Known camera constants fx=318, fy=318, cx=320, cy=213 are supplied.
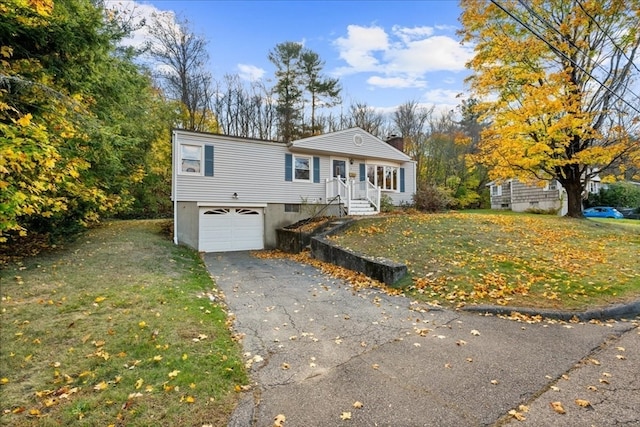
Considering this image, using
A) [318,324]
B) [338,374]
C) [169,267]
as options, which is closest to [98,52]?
[169,267]

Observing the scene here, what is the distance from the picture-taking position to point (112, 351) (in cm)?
387

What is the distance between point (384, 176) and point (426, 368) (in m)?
14.6

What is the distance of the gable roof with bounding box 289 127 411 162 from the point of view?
1492 centimetres

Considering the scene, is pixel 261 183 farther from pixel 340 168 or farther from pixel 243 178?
pixel 340 168

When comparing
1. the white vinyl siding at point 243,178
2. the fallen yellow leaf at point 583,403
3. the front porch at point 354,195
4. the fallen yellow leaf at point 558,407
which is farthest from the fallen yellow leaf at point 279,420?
the front porch at point 354,195

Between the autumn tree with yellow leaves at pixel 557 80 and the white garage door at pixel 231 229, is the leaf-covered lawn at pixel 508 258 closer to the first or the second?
the autumn tree with yellow leaves at pixel 557 80

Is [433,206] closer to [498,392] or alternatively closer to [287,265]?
[287,265]

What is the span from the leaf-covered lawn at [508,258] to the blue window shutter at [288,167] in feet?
14.9

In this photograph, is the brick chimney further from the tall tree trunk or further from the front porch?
the tall tree trunk

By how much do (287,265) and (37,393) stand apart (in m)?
7.40

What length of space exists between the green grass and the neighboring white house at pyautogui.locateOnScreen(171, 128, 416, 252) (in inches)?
234

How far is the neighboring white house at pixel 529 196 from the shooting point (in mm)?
24127

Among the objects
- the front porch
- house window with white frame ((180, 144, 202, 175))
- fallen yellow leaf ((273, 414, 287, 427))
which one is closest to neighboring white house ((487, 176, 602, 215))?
the front porch

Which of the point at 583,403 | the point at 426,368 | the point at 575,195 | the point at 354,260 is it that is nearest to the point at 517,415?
the point at 583,403
